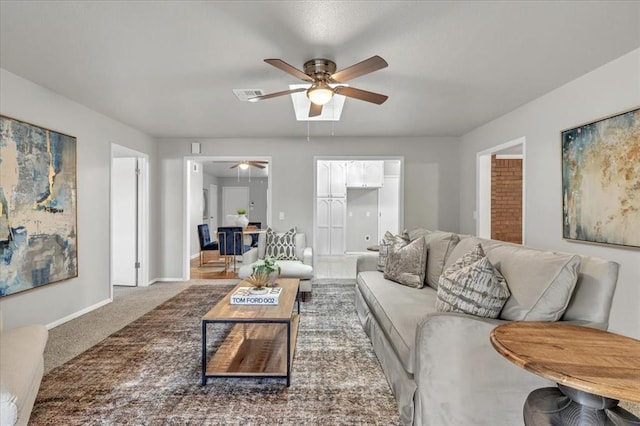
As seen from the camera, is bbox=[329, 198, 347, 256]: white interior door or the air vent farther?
bbox=[329, 198, 347, 256]: white interior door

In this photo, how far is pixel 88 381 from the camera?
86.9 inches

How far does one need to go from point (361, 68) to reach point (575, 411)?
6.75 ft

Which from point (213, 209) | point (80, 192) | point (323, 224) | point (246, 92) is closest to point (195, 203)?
point (213, 209)

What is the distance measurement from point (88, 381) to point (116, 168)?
3.64m

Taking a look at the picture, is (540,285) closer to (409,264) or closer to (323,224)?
(409,264)

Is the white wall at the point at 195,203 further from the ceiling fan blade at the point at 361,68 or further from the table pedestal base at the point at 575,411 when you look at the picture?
the table pedestal base at the point at 575,411

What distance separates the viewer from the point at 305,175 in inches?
208

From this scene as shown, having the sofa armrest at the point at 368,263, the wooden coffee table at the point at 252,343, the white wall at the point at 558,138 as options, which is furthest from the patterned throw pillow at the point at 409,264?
the white wall at the point at 558,138

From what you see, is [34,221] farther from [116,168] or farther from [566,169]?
[566,169]

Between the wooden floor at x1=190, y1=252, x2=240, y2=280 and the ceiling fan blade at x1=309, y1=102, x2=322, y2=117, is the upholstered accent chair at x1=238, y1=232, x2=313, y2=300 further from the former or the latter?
the ceiling fan blade at x1=309, y1=102, x2=322, y2=117

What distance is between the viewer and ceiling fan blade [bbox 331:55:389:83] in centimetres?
205

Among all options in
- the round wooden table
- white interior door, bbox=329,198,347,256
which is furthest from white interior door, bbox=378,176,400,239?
the round wooden table

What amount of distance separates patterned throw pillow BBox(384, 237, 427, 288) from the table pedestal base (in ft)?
5.65

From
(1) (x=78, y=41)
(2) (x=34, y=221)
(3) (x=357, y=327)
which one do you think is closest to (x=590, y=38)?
(3) (x=357, y=327)
